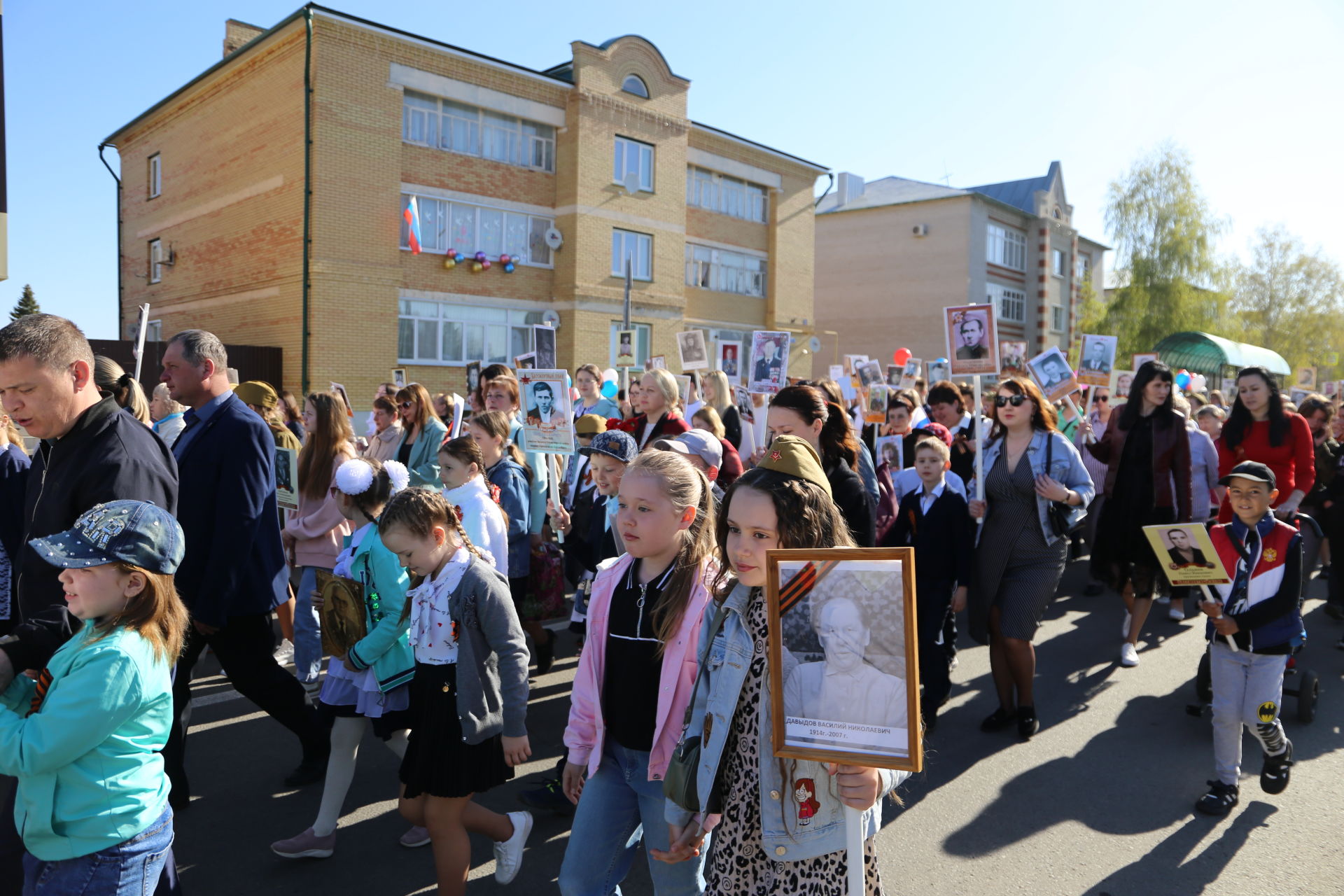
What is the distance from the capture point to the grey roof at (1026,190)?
48.2 metres

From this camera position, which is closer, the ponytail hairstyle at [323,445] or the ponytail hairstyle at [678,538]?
the ponytail hairstyle at [678,538]

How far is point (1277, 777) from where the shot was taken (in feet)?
14.3

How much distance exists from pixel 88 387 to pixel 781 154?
1312 inches

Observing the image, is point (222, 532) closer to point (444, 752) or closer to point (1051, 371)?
point (444, 752)

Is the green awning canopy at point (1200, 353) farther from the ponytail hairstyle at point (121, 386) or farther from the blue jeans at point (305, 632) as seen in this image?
the ponytail hairstyle at point (121, 386)

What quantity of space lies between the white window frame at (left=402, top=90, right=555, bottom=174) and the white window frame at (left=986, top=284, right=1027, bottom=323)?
25612 mm

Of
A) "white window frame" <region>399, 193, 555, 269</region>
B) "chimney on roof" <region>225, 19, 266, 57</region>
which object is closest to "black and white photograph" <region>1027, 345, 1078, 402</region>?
"white window frame" <region>399, 193, 555, 269</region>

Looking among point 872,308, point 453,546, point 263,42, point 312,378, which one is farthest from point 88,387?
point 872,308

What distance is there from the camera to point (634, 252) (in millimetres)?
28969

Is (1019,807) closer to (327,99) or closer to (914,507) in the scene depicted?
(914,507)

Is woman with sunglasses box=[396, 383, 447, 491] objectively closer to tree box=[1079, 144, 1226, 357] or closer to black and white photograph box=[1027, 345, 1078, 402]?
black and white photograph box=[1027, 345, 1078, 402]

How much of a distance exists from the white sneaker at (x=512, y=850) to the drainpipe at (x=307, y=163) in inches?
842

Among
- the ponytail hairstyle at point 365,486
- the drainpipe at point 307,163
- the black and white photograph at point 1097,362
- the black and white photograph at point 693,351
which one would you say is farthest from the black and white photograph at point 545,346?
the drainpipe at point 307,163

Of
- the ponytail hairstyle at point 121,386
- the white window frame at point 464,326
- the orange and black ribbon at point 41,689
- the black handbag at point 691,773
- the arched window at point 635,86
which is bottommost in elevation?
the black handbag at point 691,773
